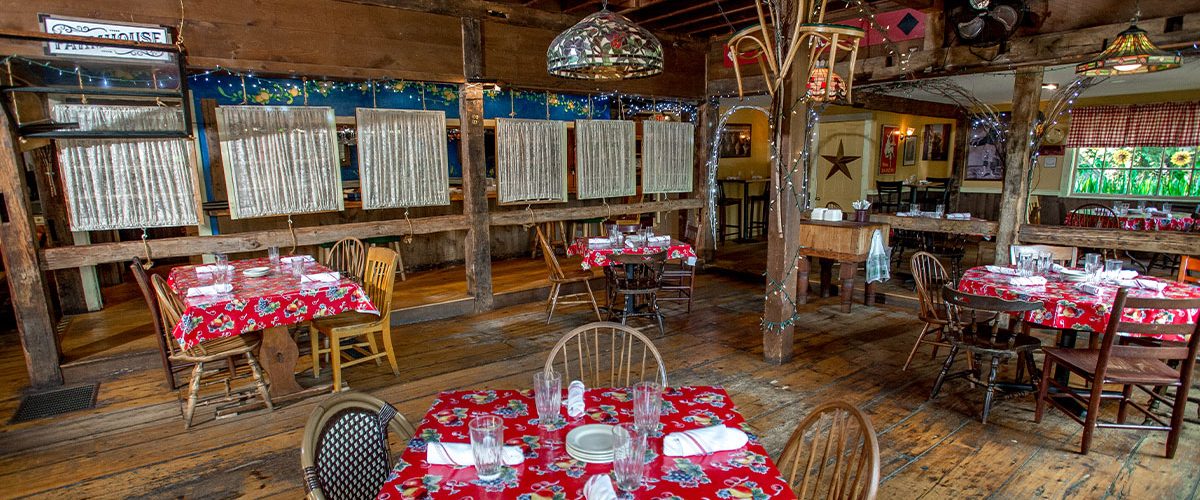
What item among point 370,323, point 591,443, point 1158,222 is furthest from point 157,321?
point 1158,222

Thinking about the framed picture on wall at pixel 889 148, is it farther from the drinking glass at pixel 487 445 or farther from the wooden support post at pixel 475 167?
the drinking glass at pixel 487 445

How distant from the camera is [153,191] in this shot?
436 centimetres

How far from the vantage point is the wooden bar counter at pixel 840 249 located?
5.82 meters

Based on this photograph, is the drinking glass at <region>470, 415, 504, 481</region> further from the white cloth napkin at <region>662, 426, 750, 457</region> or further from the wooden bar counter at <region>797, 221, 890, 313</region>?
the wooden bar counter at <region>797, 221, 890, 313</region>

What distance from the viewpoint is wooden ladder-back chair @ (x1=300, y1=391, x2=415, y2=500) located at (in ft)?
5.36

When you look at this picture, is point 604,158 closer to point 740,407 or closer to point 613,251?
point 613,251

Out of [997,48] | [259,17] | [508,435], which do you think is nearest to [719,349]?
[508,435]

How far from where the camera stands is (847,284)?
19.1 ft

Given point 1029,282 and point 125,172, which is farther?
point 125,172

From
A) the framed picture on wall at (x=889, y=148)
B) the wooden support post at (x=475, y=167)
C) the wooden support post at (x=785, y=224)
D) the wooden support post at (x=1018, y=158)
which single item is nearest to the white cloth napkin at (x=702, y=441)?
the wooden support post at (x=785, y=224)

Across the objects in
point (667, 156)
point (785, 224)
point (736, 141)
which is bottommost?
point (785, 224)

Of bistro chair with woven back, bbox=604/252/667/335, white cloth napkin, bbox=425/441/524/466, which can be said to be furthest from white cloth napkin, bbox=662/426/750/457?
bistro chair with woven back, bbox=604/252/667/335

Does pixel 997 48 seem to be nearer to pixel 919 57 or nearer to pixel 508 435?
pixel 919 57

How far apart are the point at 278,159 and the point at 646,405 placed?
14.5 feet
